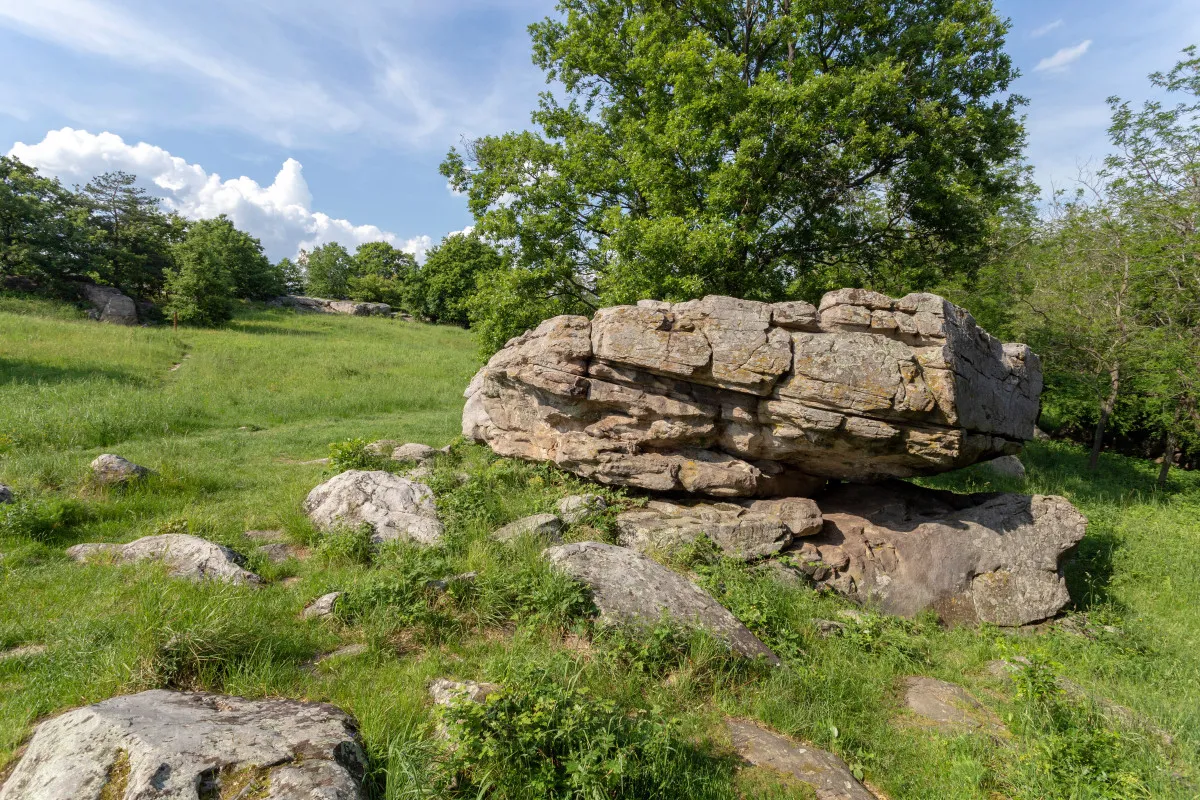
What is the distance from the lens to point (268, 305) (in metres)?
50.3

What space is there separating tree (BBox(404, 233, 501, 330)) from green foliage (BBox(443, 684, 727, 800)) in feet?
168

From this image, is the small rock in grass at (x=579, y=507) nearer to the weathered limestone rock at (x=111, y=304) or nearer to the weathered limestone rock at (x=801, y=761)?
the weathered limestone rock at (x=801, y=761)

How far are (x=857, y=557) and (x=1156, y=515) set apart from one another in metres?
9.66

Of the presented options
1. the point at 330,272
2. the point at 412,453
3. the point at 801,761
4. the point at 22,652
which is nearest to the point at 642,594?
the point at 801,761

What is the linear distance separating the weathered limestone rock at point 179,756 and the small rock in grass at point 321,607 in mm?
2162

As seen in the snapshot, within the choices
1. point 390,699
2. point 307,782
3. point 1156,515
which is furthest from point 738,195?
point 307,782

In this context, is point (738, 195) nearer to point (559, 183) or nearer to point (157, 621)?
point (559, 183)

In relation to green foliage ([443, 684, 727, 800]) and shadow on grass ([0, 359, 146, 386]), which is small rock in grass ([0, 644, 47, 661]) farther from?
shadow on grass ([0, 359, 146, 386])

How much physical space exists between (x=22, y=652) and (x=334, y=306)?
184 feet

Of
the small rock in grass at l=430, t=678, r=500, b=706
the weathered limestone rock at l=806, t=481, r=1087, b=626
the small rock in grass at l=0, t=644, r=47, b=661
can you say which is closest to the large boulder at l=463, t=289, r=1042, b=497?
the weathered limestone rock at l=806, t=481, r=1087, b=626

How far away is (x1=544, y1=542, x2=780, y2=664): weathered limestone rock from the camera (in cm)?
679

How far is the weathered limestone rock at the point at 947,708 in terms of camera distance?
6109mm

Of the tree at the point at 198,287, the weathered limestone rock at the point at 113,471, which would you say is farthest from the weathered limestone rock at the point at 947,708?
the tree at the point at 198,287

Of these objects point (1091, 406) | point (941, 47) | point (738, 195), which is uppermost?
point (941, 47)
